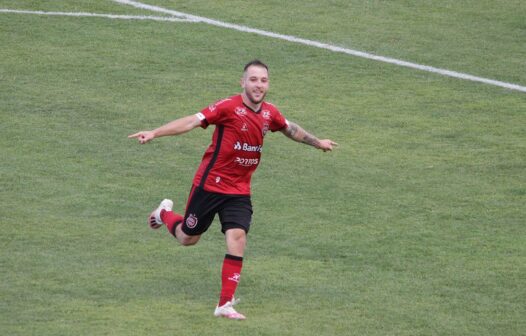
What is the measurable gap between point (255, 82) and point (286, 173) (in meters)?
4.59

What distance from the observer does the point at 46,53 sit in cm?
1912

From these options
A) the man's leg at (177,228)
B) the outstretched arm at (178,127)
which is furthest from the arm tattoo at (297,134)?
the man's leg at (177,228)

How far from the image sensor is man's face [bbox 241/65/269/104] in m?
10.4

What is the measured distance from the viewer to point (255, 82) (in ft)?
34.1

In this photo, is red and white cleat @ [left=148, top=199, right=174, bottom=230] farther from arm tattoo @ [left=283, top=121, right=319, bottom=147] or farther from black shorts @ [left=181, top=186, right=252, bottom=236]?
arm tattoo @ [left=283, top=121, right=319, bottom=147]

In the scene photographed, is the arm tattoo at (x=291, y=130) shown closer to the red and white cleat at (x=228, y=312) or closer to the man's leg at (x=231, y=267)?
the man's leg at (x=231, y=267)

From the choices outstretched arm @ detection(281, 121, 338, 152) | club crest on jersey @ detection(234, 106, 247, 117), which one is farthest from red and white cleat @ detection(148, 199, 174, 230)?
club crest on jersey @ detection(234, 106, 247, 117)

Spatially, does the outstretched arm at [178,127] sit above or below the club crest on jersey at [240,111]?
below

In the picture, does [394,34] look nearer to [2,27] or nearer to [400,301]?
[2,27]

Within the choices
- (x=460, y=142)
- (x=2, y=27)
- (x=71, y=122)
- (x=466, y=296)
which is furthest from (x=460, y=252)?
(x=2, y=27)

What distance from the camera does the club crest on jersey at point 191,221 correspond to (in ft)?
35.8

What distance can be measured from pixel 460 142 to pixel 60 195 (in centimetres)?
556

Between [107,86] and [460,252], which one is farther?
[107,86]

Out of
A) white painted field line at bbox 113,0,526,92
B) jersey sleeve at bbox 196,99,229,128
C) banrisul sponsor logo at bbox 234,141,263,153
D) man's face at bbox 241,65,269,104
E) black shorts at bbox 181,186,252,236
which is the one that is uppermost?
man's face at bbox 241,65,269,104
